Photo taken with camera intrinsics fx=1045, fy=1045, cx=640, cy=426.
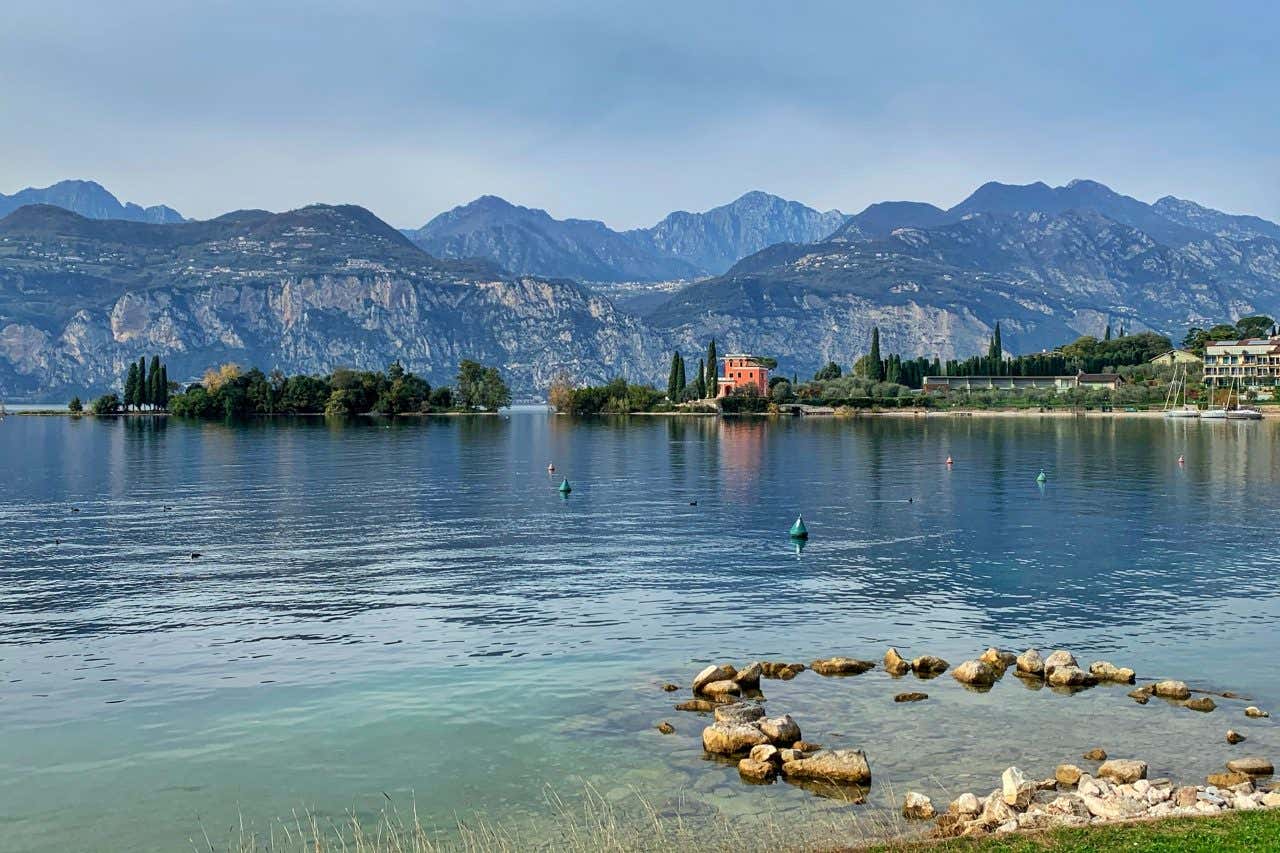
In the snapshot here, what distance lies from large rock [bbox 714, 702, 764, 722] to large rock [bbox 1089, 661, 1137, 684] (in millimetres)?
11914

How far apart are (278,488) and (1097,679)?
3019 inches

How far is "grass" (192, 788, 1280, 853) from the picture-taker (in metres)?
20.1

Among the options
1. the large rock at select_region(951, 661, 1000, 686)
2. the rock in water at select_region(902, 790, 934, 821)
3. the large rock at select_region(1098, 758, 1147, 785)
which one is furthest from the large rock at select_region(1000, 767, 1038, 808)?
the large rock at select_region(951, 661, 1000, 686)

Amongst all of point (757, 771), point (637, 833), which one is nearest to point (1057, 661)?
point (757, 771)

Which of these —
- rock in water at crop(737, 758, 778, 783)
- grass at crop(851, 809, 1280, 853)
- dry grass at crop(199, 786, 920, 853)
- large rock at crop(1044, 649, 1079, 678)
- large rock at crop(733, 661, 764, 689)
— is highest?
grass at crop(851, 809, 1280, 853)

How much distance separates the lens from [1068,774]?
81.5ft

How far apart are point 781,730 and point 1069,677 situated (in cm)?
1114

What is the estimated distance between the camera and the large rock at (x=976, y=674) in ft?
109

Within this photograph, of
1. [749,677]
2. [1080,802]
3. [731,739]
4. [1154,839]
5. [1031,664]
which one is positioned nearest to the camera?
[1154,839]

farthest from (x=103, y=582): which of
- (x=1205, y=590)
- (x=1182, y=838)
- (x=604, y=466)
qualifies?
(x=604, y=466)

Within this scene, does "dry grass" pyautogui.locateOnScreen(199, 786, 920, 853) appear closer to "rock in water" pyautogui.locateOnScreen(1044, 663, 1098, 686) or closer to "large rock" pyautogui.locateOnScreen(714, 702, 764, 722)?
"large rock" pyautogui.locateOnScreen(714, 702, 764, 722)

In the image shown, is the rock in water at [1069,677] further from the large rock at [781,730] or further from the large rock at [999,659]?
the large rock at [781,730]

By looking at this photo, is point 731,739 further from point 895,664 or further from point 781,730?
point 895,664

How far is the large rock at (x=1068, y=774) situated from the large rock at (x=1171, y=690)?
8.70m
